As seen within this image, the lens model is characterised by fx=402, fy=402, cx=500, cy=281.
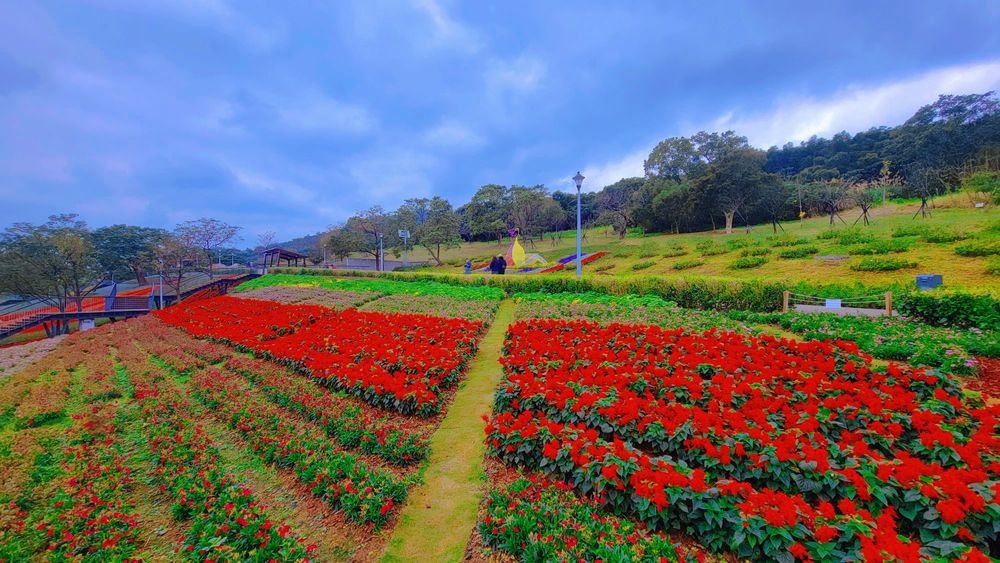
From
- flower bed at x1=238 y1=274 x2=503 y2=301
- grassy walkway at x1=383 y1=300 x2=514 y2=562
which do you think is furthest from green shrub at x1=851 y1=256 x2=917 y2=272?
grassy walkway at x1=383 y1=300 x2=514 y2=562

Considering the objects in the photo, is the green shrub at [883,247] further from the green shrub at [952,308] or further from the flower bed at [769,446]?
the flower bed at [769,446]

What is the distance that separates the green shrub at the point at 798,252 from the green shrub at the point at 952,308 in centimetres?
1024

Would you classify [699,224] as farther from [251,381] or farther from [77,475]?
[77,475]

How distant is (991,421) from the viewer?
3750mm

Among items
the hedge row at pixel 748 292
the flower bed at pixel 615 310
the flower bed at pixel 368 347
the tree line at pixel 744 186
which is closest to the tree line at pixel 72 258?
the tree line at pixel 744 186

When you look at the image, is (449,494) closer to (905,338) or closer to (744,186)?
(905,338)

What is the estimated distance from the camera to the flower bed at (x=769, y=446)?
2688 mm

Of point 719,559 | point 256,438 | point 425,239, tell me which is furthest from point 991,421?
point 425,239

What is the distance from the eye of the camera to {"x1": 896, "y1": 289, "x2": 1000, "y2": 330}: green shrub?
7816mm

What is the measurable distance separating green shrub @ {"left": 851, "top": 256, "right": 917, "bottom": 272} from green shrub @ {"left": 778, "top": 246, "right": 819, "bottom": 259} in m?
3.02

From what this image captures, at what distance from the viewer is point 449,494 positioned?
14.0ft

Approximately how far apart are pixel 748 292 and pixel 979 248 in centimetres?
935

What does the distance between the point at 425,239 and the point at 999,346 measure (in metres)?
37.9

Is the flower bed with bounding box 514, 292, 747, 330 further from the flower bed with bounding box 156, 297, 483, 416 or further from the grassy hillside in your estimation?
the grassy hillside
